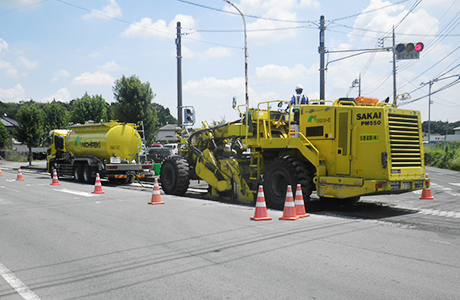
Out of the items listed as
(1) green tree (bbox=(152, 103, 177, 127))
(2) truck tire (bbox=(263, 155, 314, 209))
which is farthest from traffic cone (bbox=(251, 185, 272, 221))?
(1) green tree (bbox=(152, 103, 177, 127))

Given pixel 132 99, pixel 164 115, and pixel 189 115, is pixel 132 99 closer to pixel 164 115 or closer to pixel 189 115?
pixel 189 115

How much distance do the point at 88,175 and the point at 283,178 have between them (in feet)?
41.5

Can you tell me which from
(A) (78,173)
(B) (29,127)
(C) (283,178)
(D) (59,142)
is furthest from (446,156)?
(B) (29,127)

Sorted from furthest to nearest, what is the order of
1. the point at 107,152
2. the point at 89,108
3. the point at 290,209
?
the point at 89,108
the point at 107,152
the point at 290,209

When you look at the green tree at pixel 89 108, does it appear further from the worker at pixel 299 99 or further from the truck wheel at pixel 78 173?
the worker at pixel 299 99

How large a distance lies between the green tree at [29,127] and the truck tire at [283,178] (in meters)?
37.2

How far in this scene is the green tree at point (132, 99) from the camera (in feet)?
131

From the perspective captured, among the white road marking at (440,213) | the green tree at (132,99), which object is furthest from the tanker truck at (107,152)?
the green tree at (132,99)

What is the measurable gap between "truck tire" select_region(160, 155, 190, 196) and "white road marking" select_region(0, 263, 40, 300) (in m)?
8.01

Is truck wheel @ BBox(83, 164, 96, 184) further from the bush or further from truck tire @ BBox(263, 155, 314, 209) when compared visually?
the bush

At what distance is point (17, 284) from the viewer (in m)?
5.19

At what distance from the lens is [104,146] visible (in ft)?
64.9

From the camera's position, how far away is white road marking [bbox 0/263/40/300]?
4.77m

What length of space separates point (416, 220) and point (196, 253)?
16.8ft
